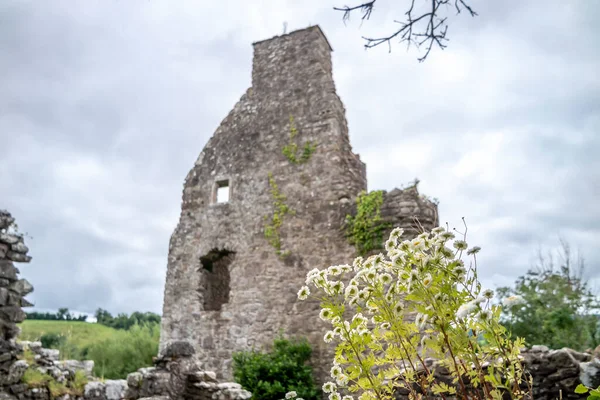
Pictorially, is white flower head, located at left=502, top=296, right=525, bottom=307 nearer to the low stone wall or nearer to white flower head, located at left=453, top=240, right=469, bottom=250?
white flower head, located at left=453, top=240, right=469, bottom=250

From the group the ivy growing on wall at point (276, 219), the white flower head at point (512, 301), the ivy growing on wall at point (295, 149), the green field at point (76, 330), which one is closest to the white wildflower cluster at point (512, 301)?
the white flower head at point (512, 301)

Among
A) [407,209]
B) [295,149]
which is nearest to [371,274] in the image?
[407,209]

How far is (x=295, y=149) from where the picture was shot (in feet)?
32.8

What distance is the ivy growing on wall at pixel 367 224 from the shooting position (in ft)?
26.8

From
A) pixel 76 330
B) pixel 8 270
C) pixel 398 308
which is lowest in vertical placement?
pixel 398 308

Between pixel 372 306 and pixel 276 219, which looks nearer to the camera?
pixel 372 306

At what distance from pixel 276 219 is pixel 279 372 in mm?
3113

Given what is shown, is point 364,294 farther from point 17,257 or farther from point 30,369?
point 30,369

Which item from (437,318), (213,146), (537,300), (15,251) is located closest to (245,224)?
(213,146)

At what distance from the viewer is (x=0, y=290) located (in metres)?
5.81

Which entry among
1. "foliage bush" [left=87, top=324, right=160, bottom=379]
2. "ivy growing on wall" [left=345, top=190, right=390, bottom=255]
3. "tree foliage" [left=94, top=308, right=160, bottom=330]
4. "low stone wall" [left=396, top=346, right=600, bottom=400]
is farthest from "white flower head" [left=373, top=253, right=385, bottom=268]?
"tree foliage" [left=94, top=308, right=160, bottom=330]

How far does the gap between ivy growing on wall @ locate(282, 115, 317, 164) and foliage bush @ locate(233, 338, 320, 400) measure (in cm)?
370

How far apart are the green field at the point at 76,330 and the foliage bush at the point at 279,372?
790 cm

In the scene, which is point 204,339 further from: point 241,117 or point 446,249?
point 446,249
